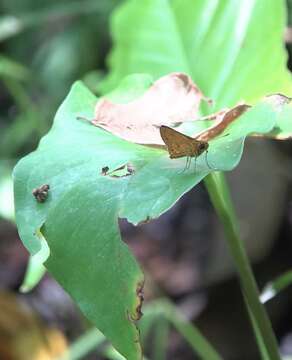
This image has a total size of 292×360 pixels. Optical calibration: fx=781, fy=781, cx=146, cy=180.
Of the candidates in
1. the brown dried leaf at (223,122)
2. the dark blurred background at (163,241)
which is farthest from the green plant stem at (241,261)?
the dark blurred background at (163,241)

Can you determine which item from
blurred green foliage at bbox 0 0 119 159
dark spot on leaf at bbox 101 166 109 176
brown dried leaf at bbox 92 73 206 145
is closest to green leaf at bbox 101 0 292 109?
brown dried leaf at bbox 92 73 206 145

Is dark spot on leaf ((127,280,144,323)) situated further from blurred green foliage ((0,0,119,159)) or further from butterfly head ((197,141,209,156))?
blurred green foliage ((0,0,119,159))

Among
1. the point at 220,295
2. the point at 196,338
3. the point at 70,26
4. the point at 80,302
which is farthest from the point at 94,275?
Answer: the point at 70,26

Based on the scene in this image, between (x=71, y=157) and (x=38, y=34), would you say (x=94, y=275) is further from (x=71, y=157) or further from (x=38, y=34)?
(x=38, y=34)

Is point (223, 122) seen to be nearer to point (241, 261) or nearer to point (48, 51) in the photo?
point (241, 261)

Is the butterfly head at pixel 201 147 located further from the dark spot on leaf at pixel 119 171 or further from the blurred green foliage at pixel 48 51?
the blurred green foliage at pixel 48 51

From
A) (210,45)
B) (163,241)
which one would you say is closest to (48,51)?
(163,241)

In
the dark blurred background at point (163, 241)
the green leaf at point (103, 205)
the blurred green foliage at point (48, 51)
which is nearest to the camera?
the green leaf at point (103, 205)
